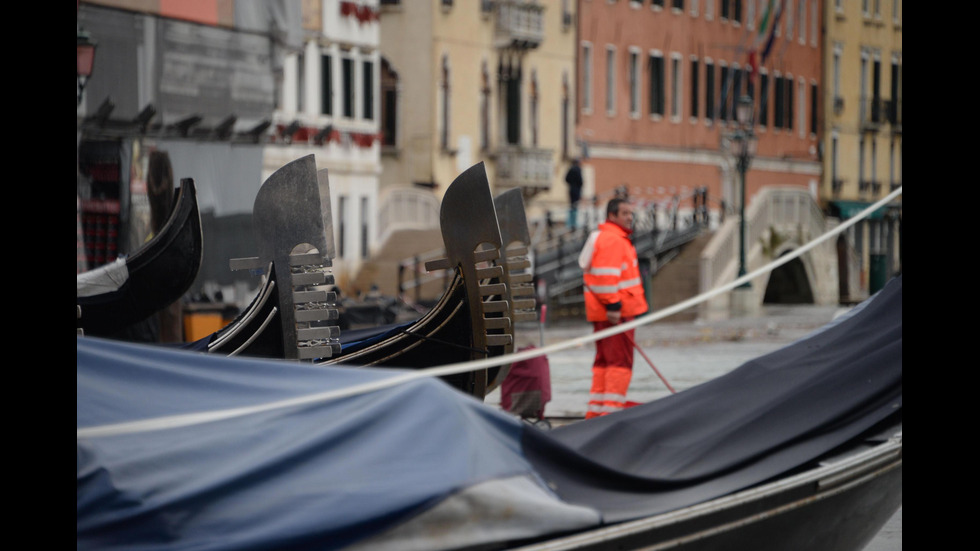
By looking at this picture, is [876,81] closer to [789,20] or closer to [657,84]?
[789,20]

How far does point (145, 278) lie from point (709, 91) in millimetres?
35151

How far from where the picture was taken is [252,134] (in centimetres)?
2359

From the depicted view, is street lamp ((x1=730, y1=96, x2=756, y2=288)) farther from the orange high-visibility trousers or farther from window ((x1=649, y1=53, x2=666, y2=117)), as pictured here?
the orange high-visibility trousers

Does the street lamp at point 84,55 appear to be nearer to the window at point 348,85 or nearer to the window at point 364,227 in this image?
the window at point 364,227

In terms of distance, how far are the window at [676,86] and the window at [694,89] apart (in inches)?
27.4

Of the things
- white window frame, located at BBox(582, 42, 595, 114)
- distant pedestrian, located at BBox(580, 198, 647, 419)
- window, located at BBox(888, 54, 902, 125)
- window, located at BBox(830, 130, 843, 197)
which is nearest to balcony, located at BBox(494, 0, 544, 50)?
white window frame, located at BBox(582, 42, 595, 114)

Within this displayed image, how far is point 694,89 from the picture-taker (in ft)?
142

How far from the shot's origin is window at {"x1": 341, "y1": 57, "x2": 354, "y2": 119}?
30.2 meters

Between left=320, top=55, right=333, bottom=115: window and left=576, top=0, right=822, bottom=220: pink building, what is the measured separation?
8.81m

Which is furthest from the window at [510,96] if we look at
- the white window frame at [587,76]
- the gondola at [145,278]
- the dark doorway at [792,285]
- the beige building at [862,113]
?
the gondola at [145,278]

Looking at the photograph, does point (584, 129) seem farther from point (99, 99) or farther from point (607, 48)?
point (99, 99)
